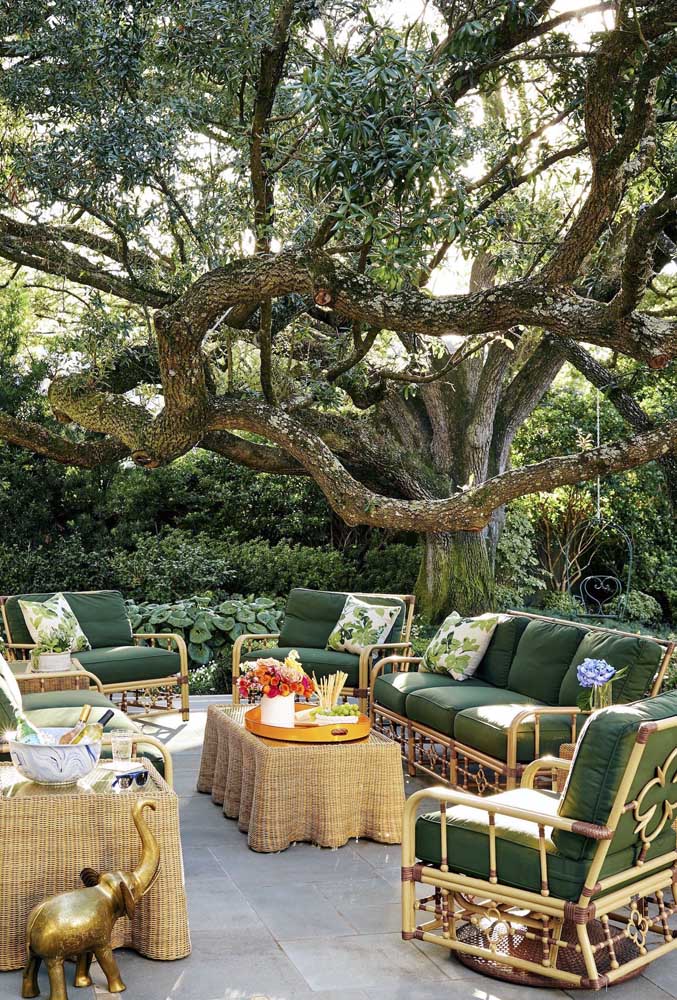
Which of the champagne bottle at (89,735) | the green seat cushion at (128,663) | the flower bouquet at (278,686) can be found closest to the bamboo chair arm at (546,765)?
the flower bouquet at (278,686)

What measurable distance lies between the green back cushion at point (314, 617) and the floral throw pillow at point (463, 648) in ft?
2.78

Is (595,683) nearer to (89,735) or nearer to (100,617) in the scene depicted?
(89,735)

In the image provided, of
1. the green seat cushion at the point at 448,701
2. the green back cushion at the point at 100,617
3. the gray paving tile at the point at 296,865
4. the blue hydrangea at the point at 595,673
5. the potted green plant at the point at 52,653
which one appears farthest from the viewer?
the green back cushion at the point at 100,617

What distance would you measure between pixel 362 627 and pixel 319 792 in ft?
7.43

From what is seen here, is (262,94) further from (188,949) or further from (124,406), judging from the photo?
(188,949)

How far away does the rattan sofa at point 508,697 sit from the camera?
4715 mm

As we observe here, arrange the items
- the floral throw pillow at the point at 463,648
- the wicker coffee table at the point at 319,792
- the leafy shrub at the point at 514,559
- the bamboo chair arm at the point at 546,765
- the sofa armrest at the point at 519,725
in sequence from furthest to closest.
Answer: the leafy shrub at the point at 514,559
the floral throw pillow at the point at 463,648
the sofa armrest at the point at 519,725
the wicker coffee table at the point at 319,792
the bamboo chair arm at the point at 546,765

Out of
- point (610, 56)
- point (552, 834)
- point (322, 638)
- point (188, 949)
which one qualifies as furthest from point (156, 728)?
point (610, 56)

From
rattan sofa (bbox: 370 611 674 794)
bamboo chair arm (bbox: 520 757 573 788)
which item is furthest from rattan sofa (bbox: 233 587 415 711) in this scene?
bamboo chair arm (bbox: 520 757 573 788)

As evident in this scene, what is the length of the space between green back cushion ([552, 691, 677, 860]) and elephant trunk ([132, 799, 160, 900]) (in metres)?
1.35

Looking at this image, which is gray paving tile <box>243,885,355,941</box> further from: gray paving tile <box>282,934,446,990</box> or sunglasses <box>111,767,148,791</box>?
sunglasses <box>111,767,148,791</box>

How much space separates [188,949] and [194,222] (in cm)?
541

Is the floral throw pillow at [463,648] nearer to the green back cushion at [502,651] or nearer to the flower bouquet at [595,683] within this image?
the green back cushion at [502,651]

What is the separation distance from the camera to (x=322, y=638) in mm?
6996
